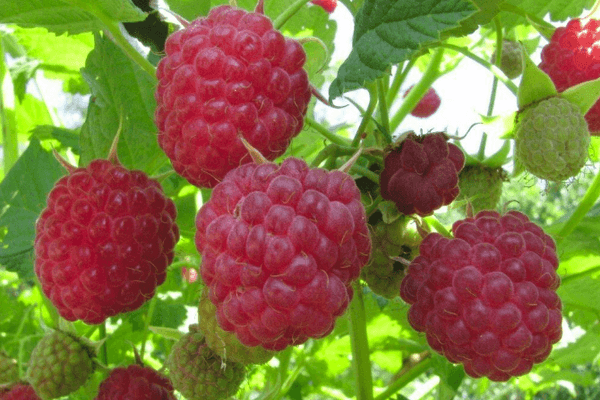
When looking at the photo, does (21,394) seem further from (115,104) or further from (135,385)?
(115,104)

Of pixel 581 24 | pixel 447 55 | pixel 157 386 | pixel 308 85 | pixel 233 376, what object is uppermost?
pixel 581 24

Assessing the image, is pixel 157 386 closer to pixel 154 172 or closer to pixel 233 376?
pixel 233 376

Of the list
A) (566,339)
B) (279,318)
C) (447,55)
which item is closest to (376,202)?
(279,318)

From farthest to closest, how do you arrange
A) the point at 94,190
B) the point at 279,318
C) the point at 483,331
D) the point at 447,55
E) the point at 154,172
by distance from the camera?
the point at 447,55 → the point at 154,172 → the point at 94,190 → the point at 483,331 → the point at 279,318

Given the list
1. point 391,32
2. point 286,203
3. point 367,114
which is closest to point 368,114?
point 367,114

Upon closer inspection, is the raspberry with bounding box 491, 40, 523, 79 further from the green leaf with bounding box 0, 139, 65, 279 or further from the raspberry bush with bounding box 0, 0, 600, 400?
the green leaf with bounding box 0, 139, 65, 279

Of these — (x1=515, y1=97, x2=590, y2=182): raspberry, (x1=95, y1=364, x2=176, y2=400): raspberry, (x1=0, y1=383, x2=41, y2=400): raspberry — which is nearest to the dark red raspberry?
(x1=515, y1=97, x2=590, y2=182): raspberry

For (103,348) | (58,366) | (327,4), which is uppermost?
(327,4)
